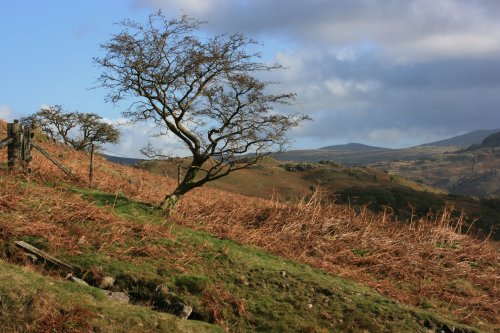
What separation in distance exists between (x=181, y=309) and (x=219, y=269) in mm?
2092

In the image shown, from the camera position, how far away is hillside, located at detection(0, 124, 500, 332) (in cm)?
812

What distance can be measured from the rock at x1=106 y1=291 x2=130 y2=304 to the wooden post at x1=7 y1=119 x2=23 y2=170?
7.11 meters

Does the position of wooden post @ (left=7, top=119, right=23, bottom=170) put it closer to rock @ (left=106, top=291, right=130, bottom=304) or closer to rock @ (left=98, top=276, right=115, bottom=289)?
rock @ (left=98, top=276, right=115, bottom=289)

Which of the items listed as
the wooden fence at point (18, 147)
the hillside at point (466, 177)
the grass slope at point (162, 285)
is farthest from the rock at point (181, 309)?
the hillside at point (466, 177)

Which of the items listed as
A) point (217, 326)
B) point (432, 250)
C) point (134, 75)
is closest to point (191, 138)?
point (134, 75)

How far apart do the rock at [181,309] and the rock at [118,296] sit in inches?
31.5

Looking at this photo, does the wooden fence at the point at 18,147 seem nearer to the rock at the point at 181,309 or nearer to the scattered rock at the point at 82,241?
the scattered rock at the point at 82,241

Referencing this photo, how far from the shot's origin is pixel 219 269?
11.0 m

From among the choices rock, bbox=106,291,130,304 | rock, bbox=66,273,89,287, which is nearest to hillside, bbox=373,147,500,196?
rock, bbox=106,291,130,304

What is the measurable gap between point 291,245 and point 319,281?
3.29 metres

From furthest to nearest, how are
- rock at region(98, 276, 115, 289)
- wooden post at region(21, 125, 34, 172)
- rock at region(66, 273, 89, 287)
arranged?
wooden post at region(21, 125, 34, 172) → rock at region(98, 276, 115, 289) → rock at region(66, 273, 89, 287)

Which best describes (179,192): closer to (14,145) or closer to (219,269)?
(219,269)

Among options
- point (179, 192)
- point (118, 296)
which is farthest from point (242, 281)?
point (179, 192)

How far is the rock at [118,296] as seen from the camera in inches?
340
